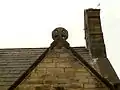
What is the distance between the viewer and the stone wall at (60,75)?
9344mm

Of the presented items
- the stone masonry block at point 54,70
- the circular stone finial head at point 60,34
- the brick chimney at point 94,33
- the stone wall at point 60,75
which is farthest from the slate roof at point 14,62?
the brick chimney at point 94,33

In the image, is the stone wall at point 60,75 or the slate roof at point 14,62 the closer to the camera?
the stone wall at point 60,75

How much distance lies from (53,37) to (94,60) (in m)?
2.82

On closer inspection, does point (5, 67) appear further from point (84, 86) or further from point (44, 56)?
point (84, 86)

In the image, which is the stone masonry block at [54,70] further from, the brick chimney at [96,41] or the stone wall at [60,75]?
the brick chimney at [96,41]

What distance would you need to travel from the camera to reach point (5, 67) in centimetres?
1194

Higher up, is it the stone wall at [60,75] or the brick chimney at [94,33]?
the brick chimney at [94,33]

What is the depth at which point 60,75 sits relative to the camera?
964 cm

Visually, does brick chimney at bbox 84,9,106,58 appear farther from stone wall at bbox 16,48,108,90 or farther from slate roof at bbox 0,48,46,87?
stone wall at bbox 16,48,108,90

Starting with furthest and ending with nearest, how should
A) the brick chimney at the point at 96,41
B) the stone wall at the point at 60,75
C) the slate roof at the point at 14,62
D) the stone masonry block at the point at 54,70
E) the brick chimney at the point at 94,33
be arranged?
the brick chimney at the point at 94,33, the brick chimney at the point at 96,41, the slate roof at the point at 14,62, the stone masonry block at the point at 54,70, the stone wall at the point at 60,75

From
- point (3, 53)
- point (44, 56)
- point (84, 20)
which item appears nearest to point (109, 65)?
point (44, 56)

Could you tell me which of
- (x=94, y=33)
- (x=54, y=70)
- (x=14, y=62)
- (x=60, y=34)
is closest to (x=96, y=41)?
(x=94, y=33)

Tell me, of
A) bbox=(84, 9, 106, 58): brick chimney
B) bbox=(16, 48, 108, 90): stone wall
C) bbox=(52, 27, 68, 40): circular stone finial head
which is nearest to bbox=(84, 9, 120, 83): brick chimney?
bbox=(84, 9, 106, 58): brick chimney

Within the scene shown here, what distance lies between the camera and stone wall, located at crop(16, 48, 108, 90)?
9344 mm
